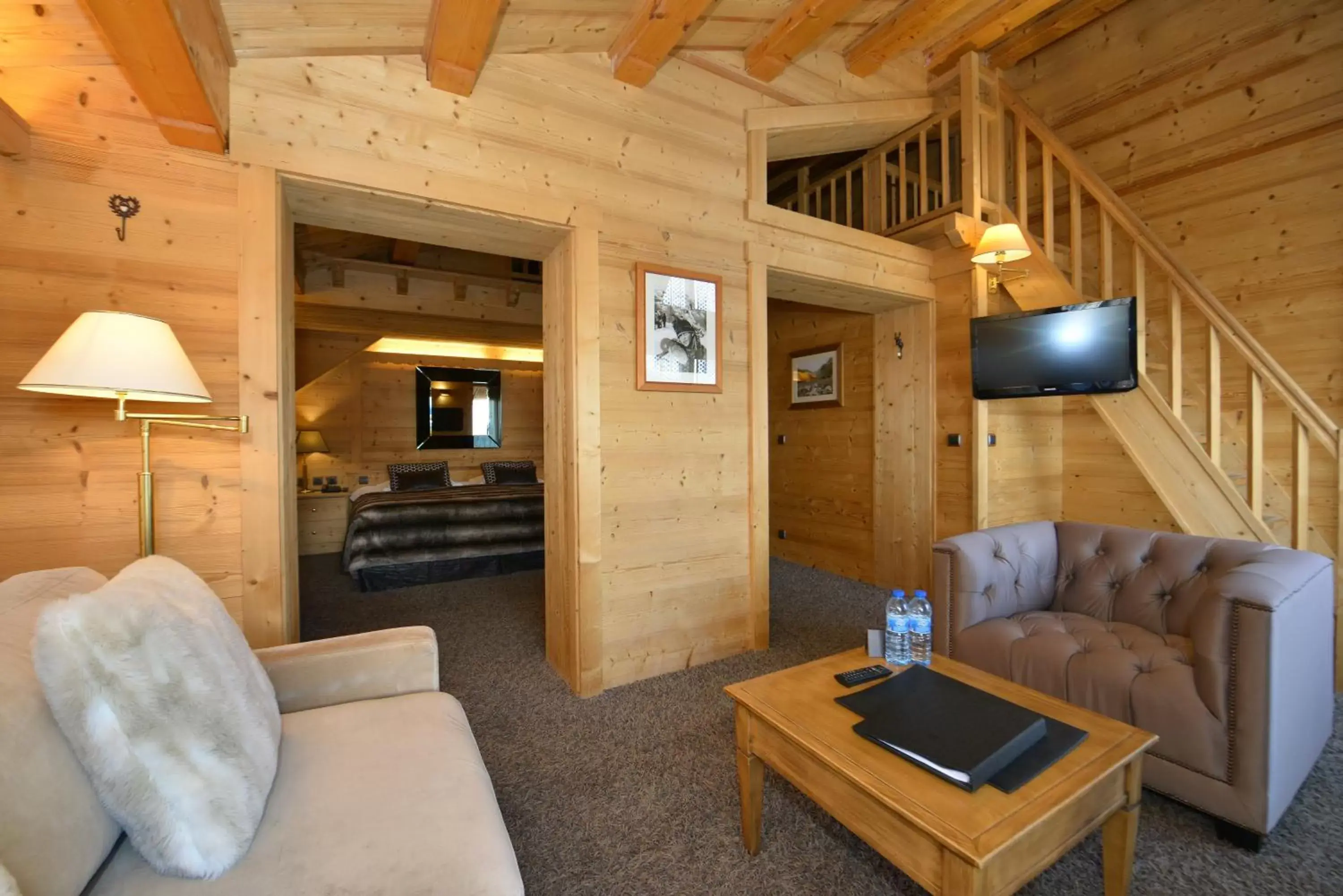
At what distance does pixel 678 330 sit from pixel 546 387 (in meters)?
0.76

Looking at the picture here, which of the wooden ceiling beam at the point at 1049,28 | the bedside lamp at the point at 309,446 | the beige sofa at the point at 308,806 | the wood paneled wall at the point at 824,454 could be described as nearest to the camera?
the beige sofa at the point at 308,806

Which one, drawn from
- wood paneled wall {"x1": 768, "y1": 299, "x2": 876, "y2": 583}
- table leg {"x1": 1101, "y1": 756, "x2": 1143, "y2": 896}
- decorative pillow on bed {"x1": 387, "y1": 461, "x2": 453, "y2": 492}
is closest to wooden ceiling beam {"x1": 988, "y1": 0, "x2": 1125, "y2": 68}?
wood paneled wall {"x1": 768, "y1": 299, "x2": 876, "y2": 583}

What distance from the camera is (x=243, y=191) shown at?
2010mm

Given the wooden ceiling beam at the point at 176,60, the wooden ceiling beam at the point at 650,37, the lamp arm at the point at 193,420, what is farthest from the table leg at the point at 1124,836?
the wooden ceiling beam at the point at 176,60

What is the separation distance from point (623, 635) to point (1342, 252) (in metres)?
4.40

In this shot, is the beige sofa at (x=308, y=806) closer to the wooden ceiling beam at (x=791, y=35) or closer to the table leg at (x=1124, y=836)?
the table leg at (x=1124, y=836)

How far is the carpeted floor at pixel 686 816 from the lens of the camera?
1.50m

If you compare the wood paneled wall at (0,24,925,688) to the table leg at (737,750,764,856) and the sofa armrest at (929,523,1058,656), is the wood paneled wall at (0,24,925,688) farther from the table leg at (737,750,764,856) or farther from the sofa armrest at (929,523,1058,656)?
the table leg at (737,750,764,856)

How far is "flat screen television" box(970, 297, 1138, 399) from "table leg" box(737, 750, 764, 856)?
2.95 metres

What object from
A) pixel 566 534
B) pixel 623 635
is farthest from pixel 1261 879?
pixel 566 534

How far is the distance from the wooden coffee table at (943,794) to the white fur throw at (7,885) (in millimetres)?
1261

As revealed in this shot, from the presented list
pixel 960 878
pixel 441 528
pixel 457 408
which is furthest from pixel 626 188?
pixel 457 408

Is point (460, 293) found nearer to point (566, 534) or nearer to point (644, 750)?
point (566, 534)

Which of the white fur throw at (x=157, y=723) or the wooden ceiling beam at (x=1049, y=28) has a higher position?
the wooden ceiling beam at (x=1049, y=28)
